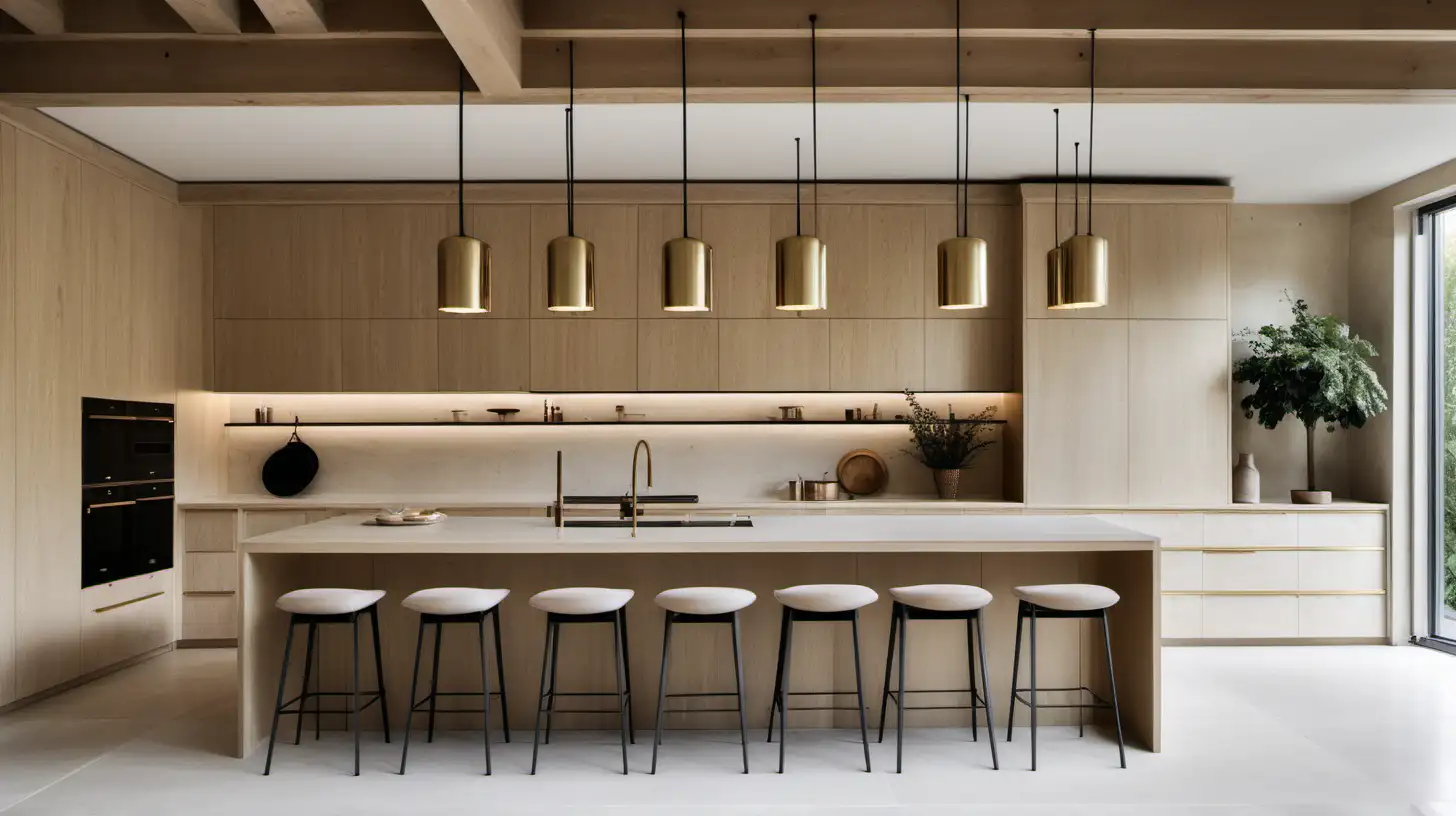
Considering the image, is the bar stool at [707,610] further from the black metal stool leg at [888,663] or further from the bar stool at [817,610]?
the black metal stool leg at [888,663]

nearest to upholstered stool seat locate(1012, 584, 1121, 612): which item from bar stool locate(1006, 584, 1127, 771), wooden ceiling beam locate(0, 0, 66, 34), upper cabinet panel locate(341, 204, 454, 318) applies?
bar stool locate(1006, 584, 1127, 771)

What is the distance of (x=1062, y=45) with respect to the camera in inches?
155

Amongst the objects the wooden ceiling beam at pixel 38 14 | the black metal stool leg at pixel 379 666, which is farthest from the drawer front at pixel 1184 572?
the wooden ceiling beam at pixel 38 14

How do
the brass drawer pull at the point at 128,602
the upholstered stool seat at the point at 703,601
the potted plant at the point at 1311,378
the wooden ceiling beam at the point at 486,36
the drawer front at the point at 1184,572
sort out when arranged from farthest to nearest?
the drawer front at the point at 1184,572 < the potted plant at the point at 1311,378 < the brass drawer pull at the point at 128,602 < the upholstered stool seat at the point at 703,601 < the wooden ceiling beam at the point at 486,36

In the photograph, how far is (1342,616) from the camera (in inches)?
233

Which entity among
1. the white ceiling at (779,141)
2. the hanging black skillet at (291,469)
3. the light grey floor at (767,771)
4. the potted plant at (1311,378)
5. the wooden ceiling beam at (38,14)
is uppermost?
the wooden ceiling beam at (38,14)

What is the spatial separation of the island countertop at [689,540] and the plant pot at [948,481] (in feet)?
6.64

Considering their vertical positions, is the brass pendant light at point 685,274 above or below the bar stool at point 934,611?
above

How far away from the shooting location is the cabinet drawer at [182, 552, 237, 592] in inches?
231

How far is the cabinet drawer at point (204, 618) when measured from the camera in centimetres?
588

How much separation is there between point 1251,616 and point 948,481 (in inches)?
78.9

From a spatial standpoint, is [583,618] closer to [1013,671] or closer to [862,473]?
[1013,671]

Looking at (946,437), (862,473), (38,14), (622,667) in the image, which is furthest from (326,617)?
(946,437)

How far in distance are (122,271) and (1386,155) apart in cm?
722
